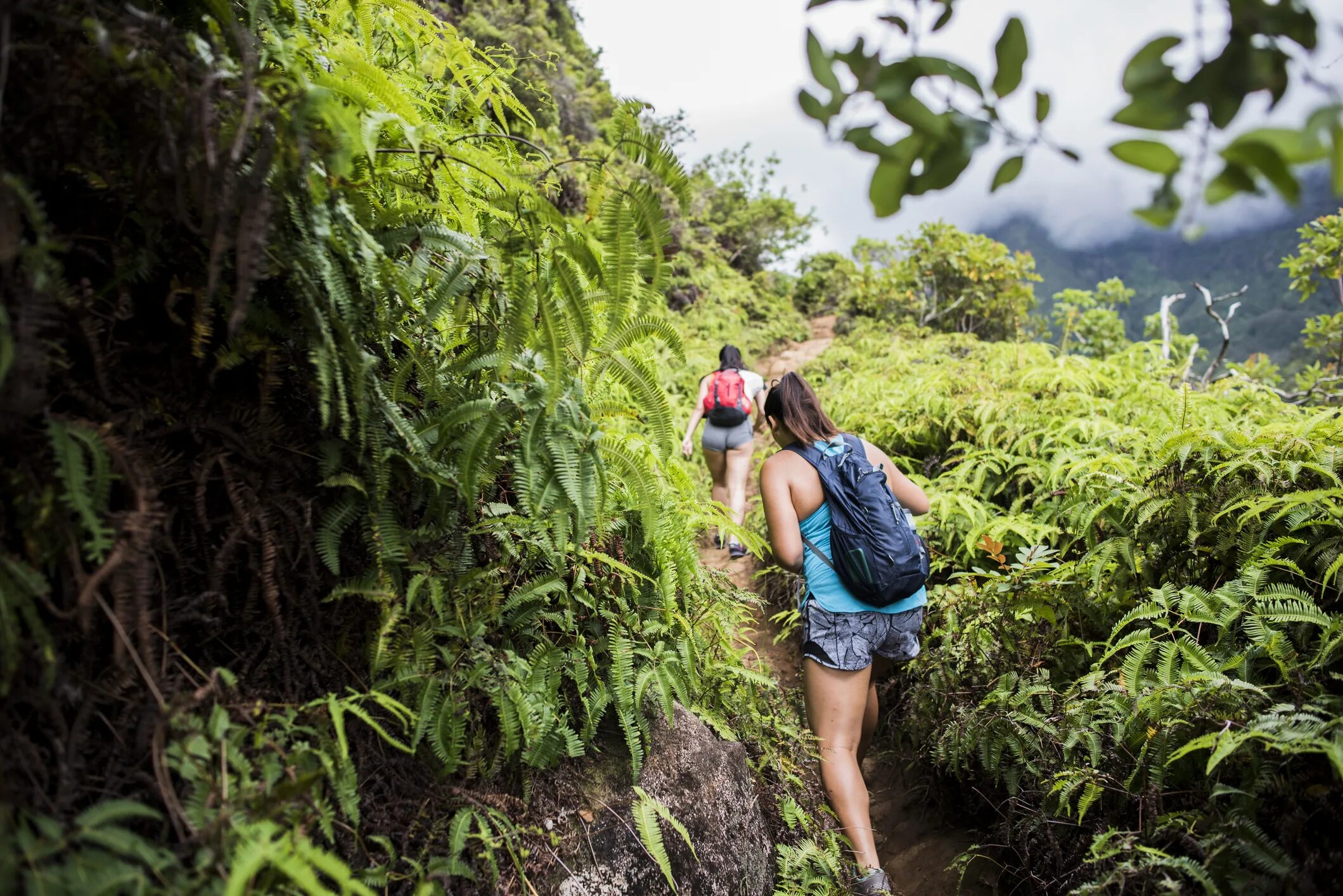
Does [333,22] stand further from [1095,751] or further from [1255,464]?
[1255,464]

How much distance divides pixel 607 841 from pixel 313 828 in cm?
99

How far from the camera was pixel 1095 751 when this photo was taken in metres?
2.49

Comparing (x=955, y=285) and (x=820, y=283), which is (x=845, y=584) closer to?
(x=955, y=285)

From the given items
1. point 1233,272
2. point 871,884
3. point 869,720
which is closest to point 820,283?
point 869,720

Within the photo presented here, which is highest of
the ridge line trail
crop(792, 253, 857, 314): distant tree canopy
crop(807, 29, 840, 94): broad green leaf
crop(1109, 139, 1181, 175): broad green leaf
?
crop(792, 253, 857, 314): distant tree canopy

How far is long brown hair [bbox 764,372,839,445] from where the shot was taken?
10.7 ft

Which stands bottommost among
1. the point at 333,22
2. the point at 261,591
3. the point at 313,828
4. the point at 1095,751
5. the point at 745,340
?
the point at 1095,751

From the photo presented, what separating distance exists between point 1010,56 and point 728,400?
5.33 meters

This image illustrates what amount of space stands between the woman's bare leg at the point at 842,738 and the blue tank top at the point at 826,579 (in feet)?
0.93

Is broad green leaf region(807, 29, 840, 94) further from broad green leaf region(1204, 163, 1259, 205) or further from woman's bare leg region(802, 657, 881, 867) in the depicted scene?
woman's bare leg region(802, 657, 881, 867)

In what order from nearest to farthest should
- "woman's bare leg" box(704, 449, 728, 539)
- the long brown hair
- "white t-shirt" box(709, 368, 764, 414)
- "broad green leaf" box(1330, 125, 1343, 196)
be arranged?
"broad green leaf" box(1330, 125, 1343, 196), the long brown hair, "white t-shirt" box(709, 368, 764, 414), "woman's bare leg" box(704, 449, 728, 539)

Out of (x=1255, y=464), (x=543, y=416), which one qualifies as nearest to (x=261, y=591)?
(x=543, y=416)

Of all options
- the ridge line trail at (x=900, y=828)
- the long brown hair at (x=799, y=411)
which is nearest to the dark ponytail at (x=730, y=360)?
the ridge line trail at (x=900, y=828)

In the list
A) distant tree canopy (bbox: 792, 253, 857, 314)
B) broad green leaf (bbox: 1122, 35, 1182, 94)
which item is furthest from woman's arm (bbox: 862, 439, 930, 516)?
distant tree canopy (bbox: 792, 253, 857, 314)
